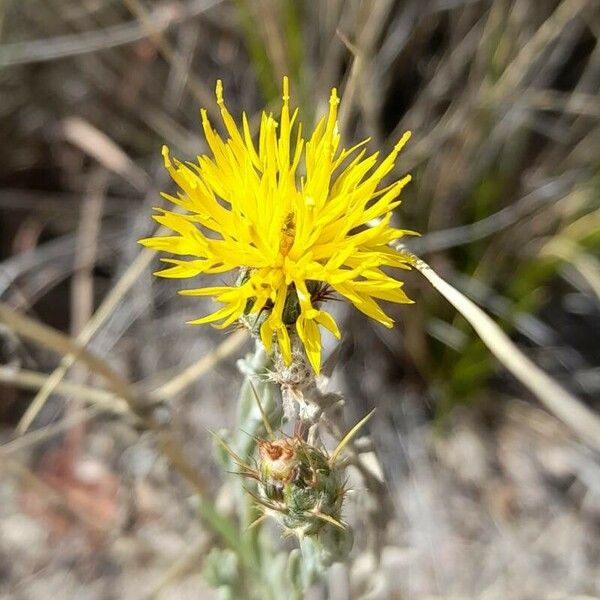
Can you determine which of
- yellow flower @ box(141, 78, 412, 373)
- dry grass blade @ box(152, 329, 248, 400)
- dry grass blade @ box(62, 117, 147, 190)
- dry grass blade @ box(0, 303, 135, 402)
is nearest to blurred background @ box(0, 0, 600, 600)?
dry grass blade @ box(62, 117, 147, 190)

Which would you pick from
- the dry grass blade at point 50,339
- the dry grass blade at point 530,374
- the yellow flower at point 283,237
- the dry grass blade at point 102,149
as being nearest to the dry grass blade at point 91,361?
the dry grass blade at point 50,339

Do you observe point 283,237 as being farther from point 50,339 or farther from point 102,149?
point 102,149

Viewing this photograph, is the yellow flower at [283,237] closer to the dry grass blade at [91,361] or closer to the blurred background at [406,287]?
the dry grass blade at [91,361]

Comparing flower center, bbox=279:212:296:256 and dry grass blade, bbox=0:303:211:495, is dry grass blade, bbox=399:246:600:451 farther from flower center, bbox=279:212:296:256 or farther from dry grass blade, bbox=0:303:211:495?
dry grass blade, bbox=0:303:211:495

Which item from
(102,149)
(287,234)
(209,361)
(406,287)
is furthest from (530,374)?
(102,149)

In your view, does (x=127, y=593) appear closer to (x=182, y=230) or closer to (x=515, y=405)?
(x=515, y=405)

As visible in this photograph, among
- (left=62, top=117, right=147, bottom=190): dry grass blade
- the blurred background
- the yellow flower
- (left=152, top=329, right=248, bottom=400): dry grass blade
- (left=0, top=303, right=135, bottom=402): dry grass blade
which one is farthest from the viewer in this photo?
(left=62, top=117, right=147, bottom=190): dry grass blade
